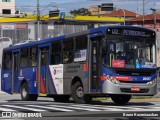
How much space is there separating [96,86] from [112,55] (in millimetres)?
1552

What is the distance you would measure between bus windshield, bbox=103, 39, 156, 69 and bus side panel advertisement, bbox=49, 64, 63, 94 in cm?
385

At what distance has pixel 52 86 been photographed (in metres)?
23.3

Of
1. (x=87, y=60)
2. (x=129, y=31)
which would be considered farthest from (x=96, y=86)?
(x=129, y=31)

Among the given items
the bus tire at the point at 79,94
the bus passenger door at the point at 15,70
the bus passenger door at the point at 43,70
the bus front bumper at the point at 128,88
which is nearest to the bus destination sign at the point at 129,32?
the bus front bumper at the point at 128,88

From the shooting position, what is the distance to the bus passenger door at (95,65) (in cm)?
1961

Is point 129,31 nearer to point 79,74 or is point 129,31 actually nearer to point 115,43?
point 115,43

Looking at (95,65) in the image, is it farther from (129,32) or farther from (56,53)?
(56,53)

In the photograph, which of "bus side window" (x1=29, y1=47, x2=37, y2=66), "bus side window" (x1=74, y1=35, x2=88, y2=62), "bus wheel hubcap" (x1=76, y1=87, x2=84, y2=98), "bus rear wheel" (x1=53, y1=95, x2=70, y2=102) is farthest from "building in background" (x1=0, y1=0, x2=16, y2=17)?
"bus wheel hubcap" (x1=76, y1=87, x2=84, y2=98)

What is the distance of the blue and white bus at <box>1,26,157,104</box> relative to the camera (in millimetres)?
19203

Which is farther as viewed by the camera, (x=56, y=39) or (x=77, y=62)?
(x=56, y=39)

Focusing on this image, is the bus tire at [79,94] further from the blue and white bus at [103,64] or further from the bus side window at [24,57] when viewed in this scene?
the bus side window at [24,57]

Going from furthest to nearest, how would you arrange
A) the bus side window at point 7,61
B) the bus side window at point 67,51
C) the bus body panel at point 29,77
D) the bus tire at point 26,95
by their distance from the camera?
the bus side window at point 7,61
the bus tire at point 26,95
the bus body panel at point 29,77
the bus side window at point 67,51

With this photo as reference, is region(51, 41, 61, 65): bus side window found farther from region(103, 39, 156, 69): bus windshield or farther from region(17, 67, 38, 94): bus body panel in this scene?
region(103, 39, 156, 69): bus windshield

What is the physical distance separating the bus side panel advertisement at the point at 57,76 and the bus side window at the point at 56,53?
25cm
